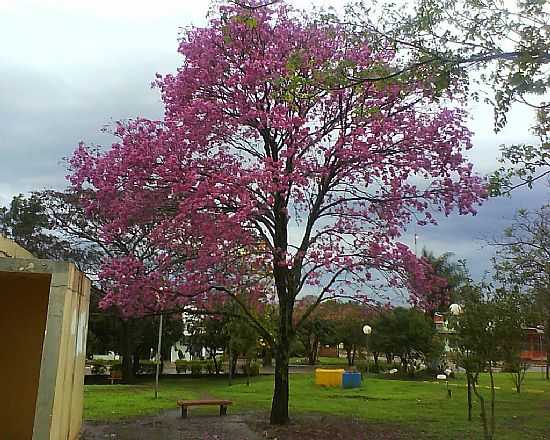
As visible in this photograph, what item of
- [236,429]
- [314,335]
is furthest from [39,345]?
[314,335]

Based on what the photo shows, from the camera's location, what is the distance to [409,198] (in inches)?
534

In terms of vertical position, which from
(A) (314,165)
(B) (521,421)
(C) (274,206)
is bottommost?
(B) (521,421)

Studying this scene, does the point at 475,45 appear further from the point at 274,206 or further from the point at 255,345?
the point at 255,345

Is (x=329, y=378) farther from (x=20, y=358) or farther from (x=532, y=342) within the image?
(x=20, y=358)

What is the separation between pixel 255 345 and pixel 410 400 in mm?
8720

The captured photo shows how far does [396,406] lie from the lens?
59.3 feet

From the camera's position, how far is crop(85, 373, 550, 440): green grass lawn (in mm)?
13859

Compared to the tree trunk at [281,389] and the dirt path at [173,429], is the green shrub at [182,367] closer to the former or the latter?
the dirt path at [173,429]

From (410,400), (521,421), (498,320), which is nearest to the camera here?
(498,320)

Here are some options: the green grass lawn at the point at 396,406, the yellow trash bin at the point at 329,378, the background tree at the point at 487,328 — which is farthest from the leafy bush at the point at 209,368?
the background tree at the point at 487,328

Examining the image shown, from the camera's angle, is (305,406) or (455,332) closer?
(455,332)

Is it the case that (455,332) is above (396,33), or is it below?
A: below

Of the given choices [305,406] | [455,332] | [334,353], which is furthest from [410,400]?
[334,353]

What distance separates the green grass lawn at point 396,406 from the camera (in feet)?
45.5
